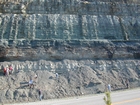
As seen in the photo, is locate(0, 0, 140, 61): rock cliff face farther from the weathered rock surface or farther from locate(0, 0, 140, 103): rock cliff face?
the weathered rock surface

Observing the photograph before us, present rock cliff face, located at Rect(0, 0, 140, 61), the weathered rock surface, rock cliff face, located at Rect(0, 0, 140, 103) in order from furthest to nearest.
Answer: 1. rock cliff face, located at Rect(0, 0, 140, 61)
2. rock cliff face, located at Rect(0, 0, 140, 103)
3. the weathered rock surface

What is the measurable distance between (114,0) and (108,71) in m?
14.5

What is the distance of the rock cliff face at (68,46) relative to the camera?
76.0ft

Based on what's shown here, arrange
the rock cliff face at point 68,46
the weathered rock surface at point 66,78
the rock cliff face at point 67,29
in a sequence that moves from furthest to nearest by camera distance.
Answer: the rock cliff face at point 67,29, the rock cliff face at point 68,46, the weathered rock surface at point 66,78

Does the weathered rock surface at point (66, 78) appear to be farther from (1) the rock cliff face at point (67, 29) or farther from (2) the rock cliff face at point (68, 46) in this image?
(1) the rock cliff face at point (67, 29)

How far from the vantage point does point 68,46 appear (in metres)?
26.9

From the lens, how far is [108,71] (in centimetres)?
2611

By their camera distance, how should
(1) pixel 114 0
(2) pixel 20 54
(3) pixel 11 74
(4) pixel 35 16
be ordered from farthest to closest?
1. (1) pixel 114 0
2. (4) pixel 35 16
3. (2) pixel 20 54
4. (3) pixel 11 74

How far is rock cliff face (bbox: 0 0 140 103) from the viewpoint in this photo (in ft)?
76.0

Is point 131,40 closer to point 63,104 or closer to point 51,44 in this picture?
point 51,44

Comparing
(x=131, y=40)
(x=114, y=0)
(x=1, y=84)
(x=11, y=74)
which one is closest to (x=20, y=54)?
(x=11, y=74)

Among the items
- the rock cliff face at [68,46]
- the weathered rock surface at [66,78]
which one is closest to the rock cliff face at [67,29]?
the rock cliff face at [68,46]

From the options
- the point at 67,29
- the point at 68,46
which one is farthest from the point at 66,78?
the point at 67,29

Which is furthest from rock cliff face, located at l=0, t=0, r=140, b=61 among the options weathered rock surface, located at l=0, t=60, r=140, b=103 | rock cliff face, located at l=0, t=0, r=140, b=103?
weathered rock surface, located at l=0, t=60, r=140, b=103
